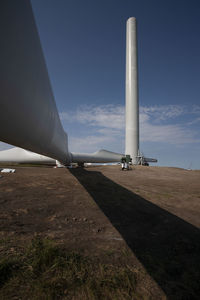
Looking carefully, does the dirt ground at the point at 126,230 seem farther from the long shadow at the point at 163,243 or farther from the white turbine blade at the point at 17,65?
the white turbine blade at the point at 17,65

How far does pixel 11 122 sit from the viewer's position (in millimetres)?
2068

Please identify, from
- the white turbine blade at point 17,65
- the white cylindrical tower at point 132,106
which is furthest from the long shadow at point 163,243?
the white cylindrical tower at point 132,106

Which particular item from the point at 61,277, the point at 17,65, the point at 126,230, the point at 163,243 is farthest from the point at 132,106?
the point at 61,277

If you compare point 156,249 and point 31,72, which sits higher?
point 31,72

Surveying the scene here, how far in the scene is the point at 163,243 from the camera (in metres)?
3.13

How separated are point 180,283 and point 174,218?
8.84ft

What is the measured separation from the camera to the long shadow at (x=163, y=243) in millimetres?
2102

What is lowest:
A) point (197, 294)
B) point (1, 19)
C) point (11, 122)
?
point (197, 294)

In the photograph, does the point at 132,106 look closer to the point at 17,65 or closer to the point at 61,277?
the point at 17,65

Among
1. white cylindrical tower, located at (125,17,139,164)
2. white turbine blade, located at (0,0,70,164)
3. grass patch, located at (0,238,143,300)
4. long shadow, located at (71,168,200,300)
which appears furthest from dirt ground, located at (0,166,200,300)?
white cylindrical tower, located at (125,17,139,164)

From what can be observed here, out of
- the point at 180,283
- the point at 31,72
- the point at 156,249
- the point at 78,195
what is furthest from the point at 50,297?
the point at 78,195

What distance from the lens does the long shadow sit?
2.10 meters

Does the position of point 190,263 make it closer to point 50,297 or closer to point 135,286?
point 135,286

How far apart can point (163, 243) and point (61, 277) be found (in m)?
2.02
